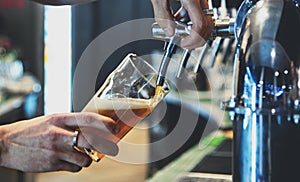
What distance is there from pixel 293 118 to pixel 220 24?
0.80ft

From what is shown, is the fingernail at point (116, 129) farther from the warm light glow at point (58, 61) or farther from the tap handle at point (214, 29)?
the warm light glow at point (58, 61)

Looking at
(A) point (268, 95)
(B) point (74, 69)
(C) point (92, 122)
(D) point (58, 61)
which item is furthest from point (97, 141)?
(D) point (58, 61)

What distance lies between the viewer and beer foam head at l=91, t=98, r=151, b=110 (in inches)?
36.7

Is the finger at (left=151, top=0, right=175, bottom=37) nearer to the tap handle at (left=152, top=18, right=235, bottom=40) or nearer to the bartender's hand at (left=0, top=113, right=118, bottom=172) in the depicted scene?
the tap handle at (left=152, top=18, right=235, bottom=40)

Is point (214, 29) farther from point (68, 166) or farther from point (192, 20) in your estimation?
point (68, 166)

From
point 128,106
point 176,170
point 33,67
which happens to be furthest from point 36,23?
point 128,106

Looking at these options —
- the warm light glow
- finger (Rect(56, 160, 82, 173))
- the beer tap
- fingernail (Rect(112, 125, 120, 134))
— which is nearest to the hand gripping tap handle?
the beer tap

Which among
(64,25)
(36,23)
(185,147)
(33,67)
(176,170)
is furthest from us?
(36,23)

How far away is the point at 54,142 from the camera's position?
1009 mm

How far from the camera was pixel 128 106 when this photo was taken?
0.93 meters

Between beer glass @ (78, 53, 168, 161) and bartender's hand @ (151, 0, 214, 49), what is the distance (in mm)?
90

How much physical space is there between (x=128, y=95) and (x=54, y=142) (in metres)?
0.17

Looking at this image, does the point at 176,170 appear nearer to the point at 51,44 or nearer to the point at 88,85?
the point at 88,85

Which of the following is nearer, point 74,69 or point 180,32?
point 180,32
